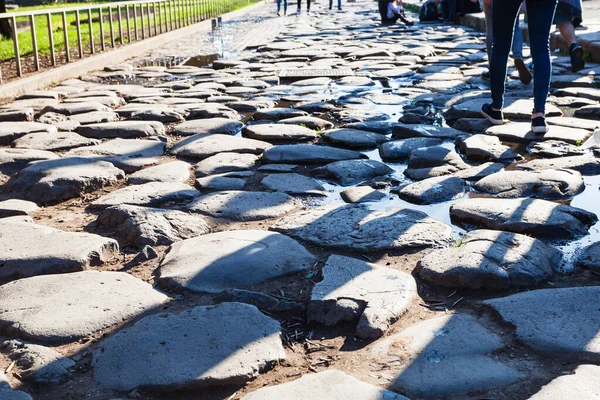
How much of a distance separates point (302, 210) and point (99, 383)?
1.39 meters

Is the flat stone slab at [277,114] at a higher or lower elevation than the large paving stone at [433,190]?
lower

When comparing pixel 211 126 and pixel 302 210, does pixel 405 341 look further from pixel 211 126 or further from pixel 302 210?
pixel 211 126

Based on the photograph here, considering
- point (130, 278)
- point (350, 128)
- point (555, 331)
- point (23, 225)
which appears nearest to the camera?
point (555, 331)

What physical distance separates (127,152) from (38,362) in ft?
7.38

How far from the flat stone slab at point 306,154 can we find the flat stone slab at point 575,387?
2.18 meters

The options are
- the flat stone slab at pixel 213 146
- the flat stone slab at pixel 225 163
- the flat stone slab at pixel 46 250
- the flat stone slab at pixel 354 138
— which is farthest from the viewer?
the flat stone slab at pixel 354 138

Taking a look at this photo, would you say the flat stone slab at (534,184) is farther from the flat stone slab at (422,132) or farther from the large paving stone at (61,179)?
the large paving stone at (61,179)

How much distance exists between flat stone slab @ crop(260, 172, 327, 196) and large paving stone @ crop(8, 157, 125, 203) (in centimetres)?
76

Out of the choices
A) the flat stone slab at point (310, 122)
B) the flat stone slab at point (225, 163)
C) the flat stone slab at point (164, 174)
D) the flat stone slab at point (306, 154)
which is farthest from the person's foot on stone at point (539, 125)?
the flat stone slab at point (164, 174)

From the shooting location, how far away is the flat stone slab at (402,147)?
3.71m

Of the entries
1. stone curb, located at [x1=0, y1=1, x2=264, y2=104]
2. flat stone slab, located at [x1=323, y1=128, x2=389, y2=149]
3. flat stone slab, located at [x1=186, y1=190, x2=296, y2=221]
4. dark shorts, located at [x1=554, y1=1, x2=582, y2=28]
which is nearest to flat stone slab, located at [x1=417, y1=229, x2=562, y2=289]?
flat stone slab, located at [x1=186, y1=190, x2=296, y2=221]

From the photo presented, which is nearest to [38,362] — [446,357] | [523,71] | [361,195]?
[446,357]

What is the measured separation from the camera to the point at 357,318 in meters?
1.94

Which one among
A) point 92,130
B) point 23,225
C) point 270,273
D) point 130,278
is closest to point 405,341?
point 270,273
